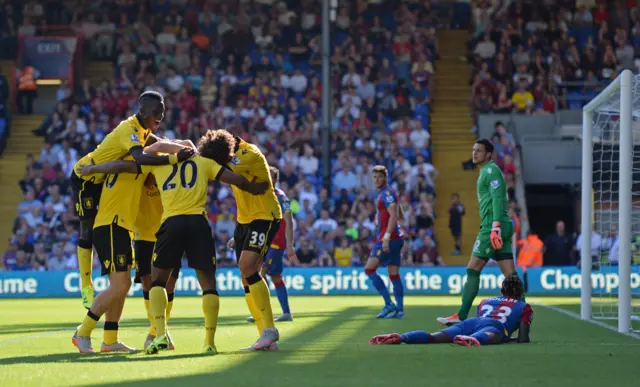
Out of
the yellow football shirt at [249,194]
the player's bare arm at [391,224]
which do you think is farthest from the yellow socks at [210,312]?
the player's bare arm at [391,224]

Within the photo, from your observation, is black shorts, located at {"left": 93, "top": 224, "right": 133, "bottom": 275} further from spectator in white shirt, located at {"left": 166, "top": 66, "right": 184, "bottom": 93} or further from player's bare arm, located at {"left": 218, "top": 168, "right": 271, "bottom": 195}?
spectator in white shirt, located at {"left": 166, "top": 66, "right": 184, "bottom": 93}

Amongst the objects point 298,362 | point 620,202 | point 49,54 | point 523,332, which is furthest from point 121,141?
point 49,54

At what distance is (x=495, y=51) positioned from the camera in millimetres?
32031

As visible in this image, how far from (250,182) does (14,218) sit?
20711 millimetres

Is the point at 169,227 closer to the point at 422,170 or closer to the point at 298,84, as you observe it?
the point at 422,170

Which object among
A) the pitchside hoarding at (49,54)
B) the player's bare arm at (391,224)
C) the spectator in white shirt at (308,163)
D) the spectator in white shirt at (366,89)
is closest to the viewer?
the player's bare arm at (391,224)

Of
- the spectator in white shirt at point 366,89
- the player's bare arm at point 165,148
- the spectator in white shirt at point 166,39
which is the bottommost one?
the player's bare arm at point 165,148

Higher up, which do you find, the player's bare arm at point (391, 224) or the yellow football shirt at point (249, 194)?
the yellow football shirt at point (249, 194)

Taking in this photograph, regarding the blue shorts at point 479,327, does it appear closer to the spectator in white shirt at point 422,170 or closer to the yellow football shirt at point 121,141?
the yellow football shirt at point 121,141

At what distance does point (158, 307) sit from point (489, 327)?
9.79ft

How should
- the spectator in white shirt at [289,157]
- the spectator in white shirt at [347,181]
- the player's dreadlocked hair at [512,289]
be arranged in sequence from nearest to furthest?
the player's dreadlocked hair at [512,289] < the spectator in white shirt at [347,181] < the spectator in white shirt at [289,157]

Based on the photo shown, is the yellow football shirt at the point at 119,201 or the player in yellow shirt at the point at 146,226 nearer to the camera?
the yellow football shirt at the point at 119,201

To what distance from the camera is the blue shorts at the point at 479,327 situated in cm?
1031

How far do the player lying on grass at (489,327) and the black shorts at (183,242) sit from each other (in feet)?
6.03
